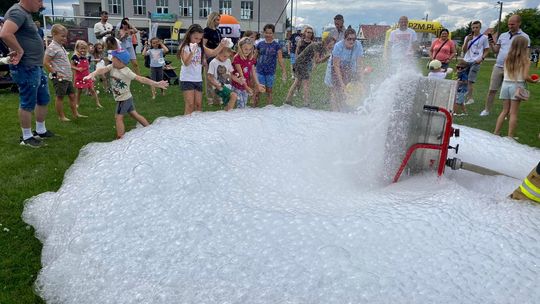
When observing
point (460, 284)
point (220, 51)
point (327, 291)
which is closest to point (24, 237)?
point (327, 291)

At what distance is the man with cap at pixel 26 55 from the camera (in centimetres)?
479

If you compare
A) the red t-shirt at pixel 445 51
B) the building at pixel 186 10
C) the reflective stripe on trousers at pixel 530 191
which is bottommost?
the reflective stripe on trousers at pixel 530 191

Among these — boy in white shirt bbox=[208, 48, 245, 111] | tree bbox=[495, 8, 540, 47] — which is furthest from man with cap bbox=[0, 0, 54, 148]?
tree bbox=[495, 8, 540, 47]

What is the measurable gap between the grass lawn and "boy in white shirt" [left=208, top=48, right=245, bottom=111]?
1.46m

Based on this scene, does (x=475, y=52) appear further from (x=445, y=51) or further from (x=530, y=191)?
(x=530, y=191)

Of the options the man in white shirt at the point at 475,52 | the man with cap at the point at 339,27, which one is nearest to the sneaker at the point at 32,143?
the man with cap at the point at 339,27

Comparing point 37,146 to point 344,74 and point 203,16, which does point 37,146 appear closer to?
point 344,74

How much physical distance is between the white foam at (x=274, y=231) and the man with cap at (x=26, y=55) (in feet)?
6.11

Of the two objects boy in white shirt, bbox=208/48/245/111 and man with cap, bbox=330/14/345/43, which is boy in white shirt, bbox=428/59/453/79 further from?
boy in white shirt, bbox=208/48/245/111

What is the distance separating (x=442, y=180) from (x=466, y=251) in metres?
1.07

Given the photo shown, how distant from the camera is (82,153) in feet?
16.0

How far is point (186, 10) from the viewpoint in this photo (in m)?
54.8

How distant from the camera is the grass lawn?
9.23ft

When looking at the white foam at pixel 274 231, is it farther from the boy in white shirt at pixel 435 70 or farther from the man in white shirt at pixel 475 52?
the man in white shirt at pixel 475 52
